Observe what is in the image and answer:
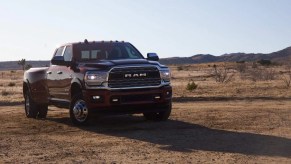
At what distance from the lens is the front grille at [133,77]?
12508mm

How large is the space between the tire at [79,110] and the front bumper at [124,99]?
297 mm

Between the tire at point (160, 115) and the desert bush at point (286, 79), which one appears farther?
the desert bush at point (286, 79)

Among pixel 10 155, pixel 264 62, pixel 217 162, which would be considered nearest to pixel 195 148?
pixel 217 162

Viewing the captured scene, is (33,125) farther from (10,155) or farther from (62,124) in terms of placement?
(10,155)

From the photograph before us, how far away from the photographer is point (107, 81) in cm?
1245

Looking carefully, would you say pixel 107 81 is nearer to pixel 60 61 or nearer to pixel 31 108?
pixel 60 61

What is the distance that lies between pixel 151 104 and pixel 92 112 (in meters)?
1.32

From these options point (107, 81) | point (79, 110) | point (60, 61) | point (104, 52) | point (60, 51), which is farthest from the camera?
point (60, 51)

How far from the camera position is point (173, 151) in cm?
955

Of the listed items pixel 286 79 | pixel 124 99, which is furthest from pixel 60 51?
pixel 286 79

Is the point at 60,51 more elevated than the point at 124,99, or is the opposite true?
the point at 60,51

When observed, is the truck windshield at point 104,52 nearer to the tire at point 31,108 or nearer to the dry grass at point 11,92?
the tire at point 31,108

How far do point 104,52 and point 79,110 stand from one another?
5.81 ft

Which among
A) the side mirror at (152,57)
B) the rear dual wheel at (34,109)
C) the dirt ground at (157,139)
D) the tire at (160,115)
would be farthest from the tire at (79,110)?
the rear dual wheel at (34,109)
